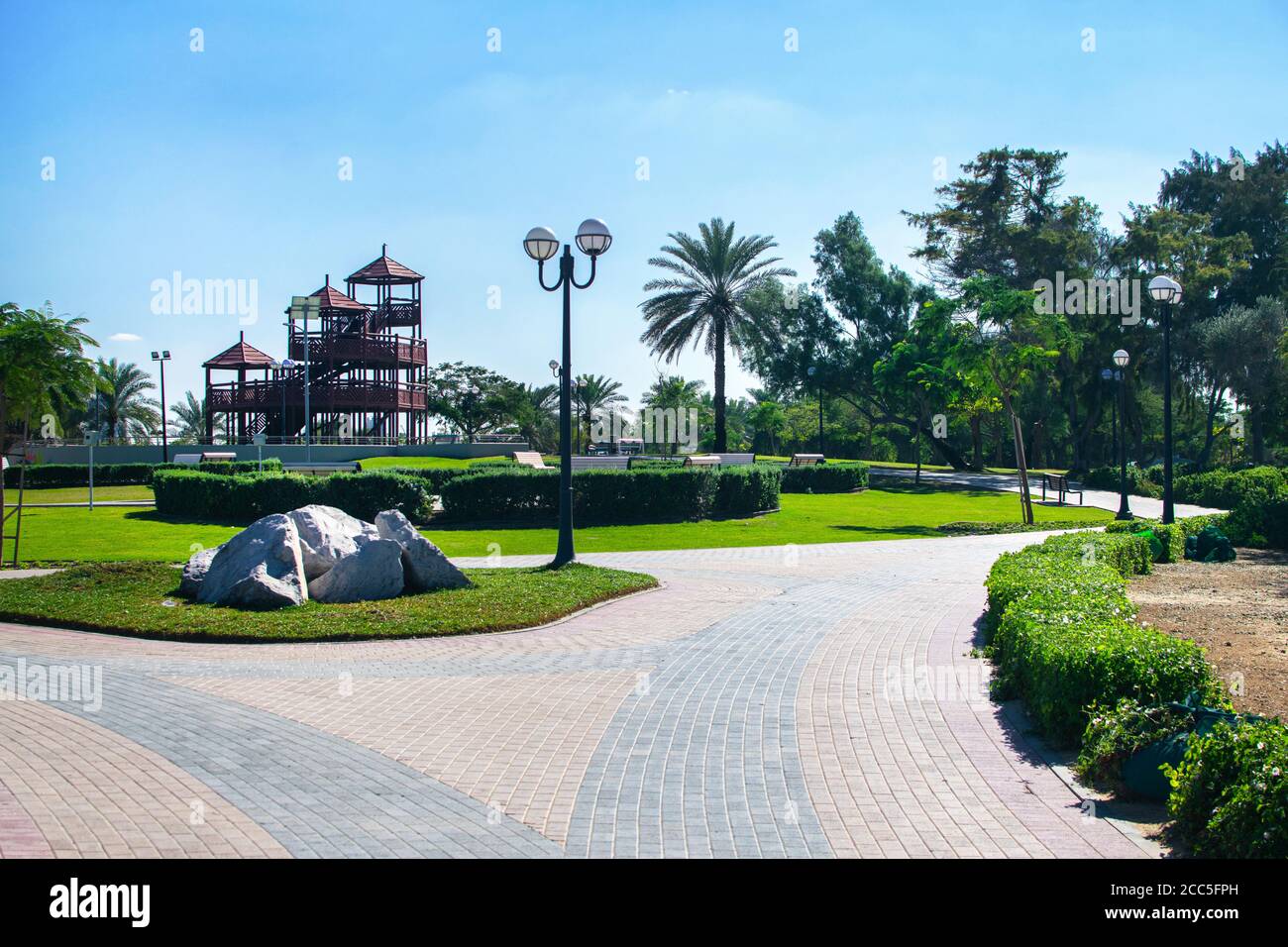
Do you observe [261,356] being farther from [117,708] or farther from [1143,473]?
[117,708]

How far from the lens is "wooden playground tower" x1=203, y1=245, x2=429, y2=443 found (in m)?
50.6

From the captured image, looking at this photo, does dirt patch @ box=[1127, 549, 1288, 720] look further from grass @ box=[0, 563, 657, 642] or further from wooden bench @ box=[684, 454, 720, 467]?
wooden bench @ box=[684, 454, 720, 467]

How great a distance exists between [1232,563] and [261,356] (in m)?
50.2

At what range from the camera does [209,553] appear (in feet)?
43.6

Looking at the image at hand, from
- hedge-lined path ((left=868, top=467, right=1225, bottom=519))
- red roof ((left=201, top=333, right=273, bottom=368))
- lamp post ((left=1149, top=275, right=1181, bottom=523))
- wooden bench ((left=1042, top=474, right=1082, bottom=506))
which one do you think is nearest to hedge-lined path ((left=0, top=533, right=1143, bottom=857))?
lamp post ((left=1149, top=275, right=1181, bottom=523))

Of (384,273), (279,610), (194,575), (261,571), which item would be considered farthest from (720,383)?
(279,610)

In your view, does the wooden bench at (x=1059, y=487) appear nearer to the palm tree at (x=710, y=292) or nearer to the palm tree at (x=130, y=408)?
the palm tree at (x=710, y=292)

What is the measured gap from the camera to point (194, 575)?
12.6 metres

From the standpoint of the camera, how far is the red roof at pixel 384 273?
52.5 metres

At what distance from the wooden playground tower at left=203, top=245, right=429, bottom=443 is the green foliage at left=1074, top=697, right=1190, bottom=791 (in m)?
46.3

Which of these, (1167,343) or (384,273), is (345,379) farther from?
(1167,343)

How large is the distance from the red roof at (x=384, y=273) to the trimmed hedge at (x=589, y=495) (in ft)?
99.6

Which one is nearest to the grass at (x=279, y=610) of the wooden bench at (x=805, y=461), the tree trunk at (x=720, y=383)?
the wooden bench at (x=805, y=461)
